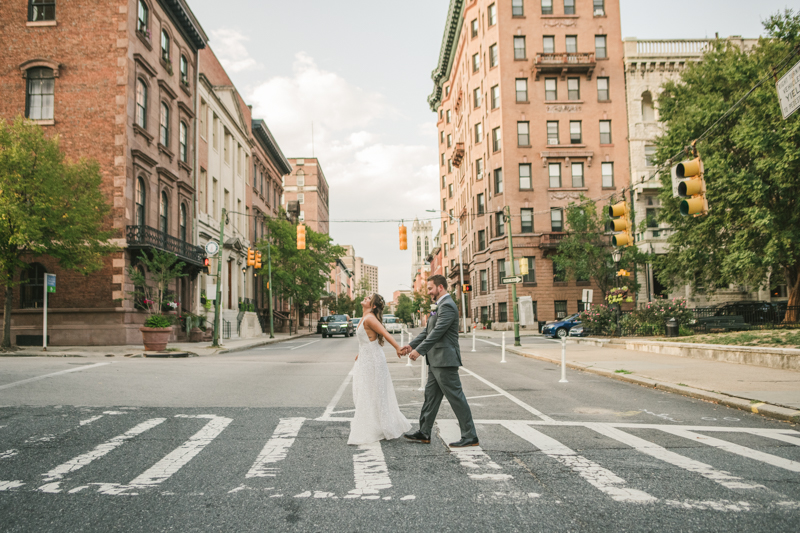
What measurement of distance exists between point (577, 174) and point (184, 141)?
30494mm

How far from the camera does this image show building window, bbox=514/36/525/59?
48625mm

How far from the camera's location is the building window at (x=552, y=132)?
48.5 m

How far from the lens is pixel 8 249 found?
65.9ft

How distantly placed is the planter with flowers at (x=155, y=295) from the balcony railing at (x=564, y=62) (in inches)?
1334

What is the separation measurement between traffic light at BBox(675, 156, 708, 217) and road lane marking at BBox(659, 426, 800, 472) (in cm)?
407

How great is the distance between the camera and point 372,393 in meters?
6.52

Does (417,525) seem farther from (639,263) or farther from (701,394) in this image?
(639,263)

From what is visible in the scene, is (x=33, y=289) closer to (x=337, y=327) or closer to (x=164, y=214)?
(x=164, y=214)

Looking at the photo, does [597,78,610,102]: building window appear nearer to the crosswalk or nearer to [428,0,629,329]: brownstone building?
[428,0,629,329]: brownstone building

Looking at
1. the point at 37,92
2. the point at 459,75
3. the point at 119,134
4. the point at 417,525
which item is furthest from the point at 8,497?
the point at 459,75

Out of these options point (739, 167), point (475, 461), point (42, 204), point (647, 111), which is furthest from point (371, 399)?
point (647, 111)

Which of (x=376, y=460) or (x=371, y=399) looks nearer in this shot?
(x=376, y=460)

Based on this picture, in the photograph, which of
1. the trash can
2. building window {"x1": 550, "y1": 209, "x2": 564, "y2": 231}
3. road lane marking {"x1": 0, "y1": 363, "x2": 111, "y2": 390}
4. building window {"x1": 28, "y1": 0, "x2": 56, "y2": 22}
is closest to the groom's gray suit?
road lane marking {"x1": 0, "y1": 363, "x2": 111, "y2": 390}

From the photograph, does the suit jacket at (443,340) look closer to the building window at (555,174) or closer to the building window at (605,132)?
→ the building window at (555,174)
